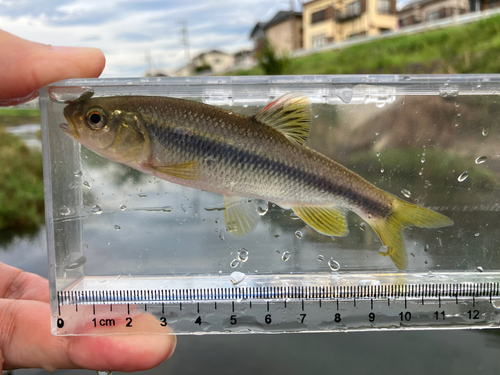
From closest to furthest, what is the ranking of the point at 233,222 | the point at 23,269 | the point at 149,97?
the point at 149,97
the point at 233,222
the point at 23,269

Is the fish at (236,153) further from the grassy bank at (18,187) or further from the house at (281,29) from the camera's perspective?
the house at (281,29)

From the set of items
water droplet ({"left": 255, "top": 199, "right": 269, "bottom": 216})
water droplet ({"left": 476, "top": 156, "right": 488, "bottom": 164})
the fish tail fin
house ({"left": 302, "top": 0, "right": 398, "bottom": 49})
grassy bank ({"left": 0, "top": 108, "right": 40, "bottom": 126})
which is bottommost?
the fish tail fin

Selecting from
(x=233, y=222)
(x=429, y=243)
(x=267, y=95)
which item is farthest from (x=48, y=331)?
(x=429, y=243)

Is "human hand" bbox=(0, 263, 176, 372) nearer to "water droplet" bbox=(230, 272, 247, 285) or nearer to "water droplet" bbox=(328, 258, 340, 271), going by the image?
"water droplet" bbox=(230, 272, 247, 285)

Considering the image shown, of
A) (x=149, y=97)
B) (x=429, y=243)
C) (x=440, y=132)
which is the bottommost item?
(x=429, y=243)

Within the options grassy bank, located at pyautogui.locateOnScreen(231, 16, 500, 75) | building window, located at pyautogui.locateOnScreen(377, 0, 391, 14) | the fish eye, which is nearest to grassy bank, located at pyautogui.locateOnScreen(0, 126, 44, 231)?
the fish eye

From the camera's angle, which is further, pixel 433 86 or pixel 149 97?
pixel 433 86

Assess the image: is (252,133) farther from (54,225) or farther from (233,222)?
(54,225)
